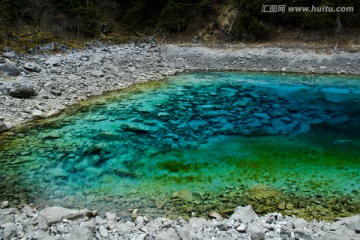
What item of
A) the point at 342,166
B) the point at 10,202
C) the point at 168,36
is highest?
the point at 168,36

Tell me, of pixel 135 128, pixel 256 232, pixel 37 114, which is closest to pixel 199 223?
pixel 256 232

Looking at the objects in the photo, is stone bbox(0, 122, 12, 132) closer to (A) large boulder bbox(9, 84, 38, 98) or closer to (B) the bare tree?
(A) large boulder bbox(9, 84, 38, 98)

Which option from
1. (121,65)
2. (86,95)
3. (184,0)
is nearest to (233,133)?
(86,95)

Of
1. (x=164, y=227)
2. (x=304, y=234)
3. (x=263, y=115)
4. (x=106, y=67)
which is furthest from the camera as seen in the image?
(x=106, y=67)

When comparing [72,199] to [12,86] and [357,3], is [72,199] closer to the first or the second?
[12,86]

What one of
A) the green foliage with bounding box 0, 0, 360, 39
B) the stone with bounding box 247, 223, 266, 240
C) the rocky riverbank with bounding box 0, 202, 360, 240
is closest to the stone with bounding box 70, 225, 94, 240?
the rocky riverbank with bounding box 0, 202, 360, 240

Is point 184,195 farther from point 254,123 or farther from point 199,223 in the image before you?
point 254,123
